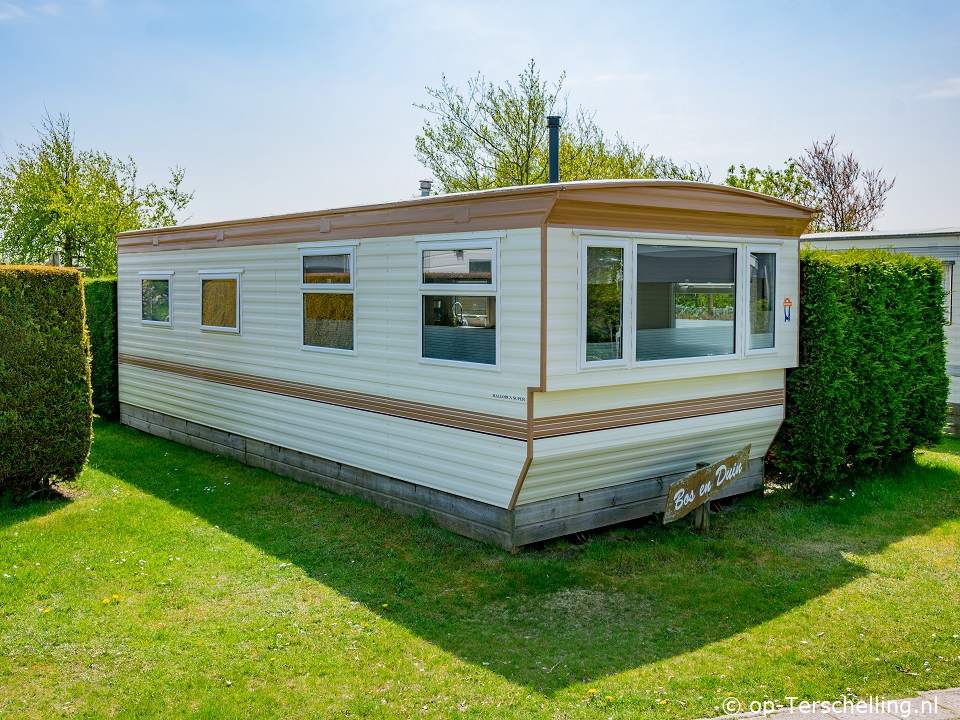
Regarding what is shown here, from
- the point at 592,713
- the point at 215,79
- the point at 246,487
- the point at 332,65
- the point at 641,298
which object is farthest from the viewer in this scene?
the point at 215,79

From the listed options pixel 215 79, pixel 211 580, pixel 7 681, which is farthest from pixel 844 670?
pixel 215 79

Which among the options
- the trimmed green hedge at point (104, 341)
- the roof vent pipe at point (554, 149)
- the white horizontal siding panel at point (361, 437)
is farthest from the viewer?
the trimmed green hedge at point (104, 341)

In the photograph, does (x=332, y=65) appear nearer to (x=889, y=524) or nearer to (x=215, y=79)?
(x=215, y=79)

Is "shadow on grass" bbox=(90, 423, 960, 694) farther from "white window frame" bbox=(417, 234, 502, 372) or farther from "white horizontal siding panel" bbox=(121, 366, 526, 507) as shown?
"white window frame" bbox=(417, 234, 502, 372)

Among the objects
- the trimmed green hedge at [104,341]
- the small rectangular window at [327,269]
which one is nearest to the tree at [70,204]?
the trimmed green hedge at [104,341]

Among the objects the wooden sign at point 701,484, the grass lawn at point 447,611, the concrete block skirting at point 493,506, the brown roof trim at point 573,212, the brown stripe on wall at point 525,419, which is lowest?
the grass lawn at point 447,611

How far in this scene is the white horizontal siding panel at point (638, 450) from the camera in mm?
6707

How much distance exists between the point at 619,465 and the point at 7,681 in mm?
4550

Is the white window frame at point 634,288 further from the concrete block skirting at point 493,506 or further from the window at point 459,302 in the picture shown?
the concrete block skirting at point 493,506

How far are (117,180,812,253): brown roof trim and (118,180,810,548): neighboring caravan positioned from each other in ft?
0.05

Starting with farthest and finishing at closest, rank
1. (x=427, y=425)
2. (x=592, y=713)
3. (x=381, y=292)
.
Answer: (x=381, y=292), (x=427, y=425), (x=592, y=713)

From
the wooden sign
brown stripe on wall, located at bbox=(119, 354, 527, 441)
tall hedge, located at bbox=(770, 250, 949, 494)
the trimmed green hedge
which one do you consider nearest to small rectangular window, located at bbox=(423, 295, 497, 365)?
brown stripe on wall, located at bbox=(119, 354, 527, 441)

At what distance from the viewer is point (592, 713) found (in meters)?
4.50

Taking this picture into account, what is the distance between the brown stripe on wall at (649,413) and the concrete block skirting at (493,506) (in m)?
0.62
